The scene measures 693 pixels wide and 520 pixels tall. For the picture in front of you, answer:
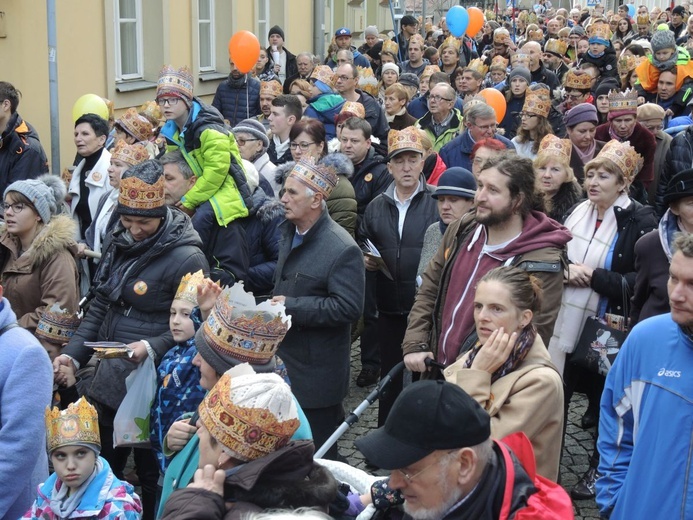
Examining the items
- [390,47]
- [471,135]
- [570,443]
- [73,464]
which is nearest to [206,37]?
[390,47]

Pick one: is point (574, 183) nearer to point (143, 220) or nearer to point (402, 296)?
point (402, 296)

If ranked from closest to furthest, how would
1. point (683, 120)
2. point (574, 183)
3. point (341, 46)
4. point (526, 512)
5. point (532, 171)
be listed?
point (526, 512), point (532, 171), point (574, 183), point (683, 120), point (341, 46)

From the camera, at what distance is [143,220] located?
494 centimetres

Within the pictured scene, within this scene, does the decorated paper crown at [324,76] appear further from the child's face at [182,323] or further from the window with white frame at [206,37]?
the child's face at [182,323]

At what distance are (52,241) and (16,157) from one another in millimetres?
2621

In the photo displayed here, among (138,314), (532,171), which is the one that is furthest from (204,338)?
(532,171)

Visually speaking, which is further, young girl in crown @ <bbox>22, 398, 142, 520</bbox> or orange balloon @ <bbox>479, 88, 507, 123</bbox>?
orange balloon @ <bbox>479, 88, 507, 123</bbox>

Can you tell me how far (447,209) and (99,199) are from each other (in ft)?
9.22

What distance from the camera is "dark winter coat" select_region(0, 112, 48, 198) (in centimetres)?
786

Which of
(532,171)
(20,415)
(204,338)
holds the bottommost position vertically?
(20,415)

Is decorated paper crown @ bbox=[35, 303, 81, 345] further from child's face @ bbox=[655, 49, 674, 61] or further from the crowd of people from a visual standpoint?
child's face @ bbox=[655, 49, 674, 61]

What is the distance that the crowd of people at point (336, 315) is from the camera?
2936mm

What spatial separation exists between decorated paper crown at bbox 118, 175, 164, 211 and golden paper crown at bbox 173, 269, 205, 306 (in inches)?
20.1

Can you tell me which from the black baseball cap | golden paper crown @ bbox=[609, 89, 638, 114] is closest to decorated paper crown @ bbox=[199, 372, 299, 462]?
the black baseball cap
